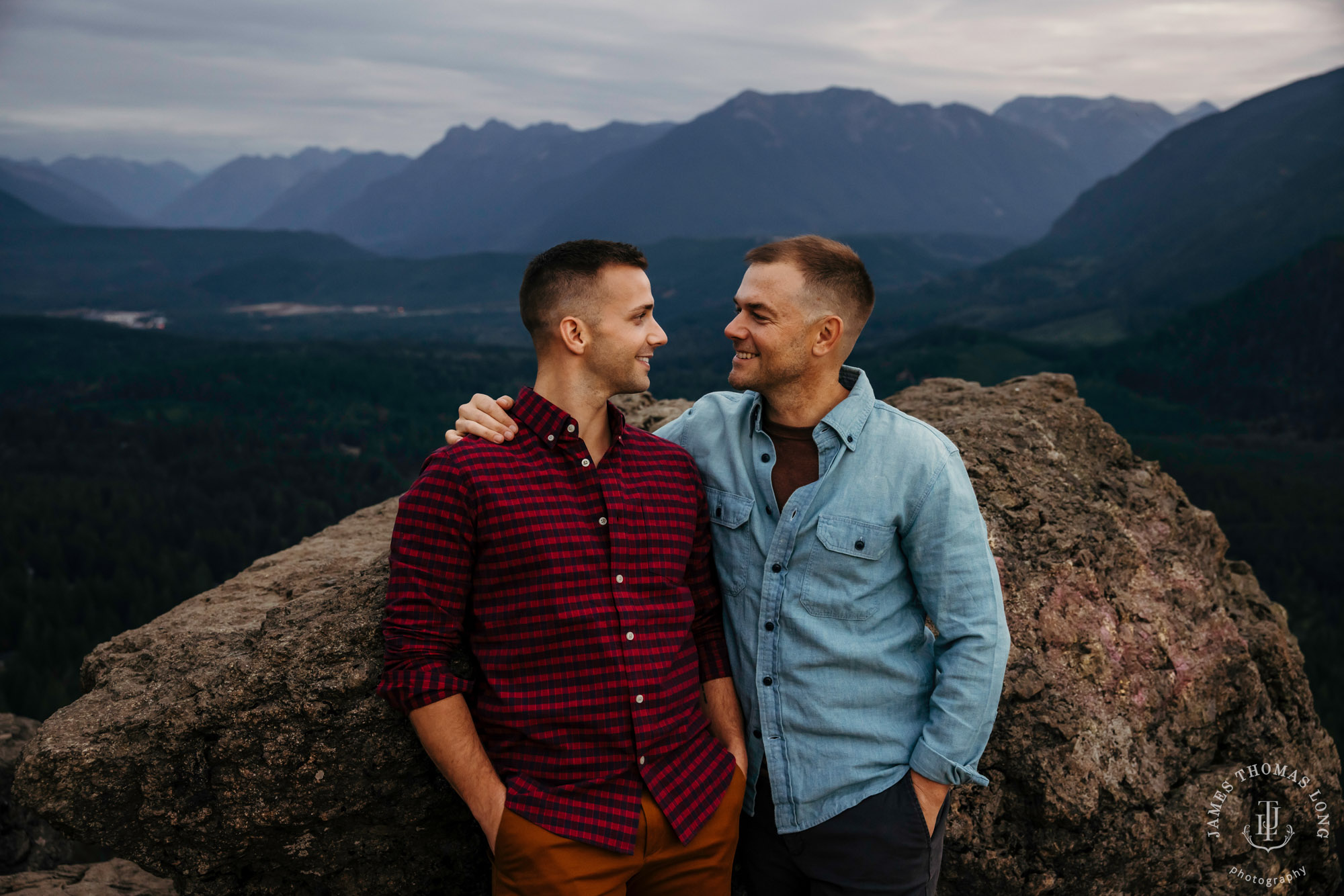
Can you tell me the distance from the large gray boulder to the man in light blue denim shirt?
1.36 m

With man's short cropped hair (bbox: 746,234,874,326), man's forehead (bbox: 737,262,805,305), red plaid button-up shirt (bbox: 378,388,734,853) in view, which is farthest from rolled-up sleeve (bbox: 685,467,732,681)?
man's short cropped hair (bbox: 746,234,874,326)

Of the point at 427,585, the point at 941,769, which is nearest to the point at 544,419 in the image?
the point at 427,585

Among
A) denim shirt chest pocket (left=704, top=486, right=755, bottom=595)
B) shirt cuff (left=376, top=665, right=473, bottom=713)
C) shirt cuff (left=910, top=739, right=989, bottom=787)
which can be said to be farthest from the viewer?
denim shirt chest pocket (left=704, top=486, right=755, bottom=595)

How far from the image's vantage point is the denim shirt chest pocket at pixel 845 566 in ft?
12.8

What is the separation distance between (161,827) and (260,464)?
105 m

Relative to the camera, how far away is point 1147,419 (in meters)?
121

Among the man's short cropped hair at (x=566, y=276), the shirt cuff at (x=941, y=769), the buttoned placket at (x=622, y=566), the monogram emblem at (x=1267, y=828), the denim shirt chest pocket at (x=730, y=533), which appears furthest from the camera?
the monogram emblem at (x=1267, y=828)

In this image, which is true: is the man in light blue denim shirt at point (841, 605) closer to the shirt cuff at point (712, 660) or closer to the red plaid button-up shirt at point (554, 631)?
the shirt cuff at point (712, 660)

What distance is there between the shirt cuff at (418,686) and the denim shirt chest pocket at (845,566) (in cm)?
154

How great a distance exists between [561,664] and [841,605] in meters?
1.24

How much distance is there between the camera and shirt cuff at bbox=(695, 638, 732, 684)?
13.4 ft

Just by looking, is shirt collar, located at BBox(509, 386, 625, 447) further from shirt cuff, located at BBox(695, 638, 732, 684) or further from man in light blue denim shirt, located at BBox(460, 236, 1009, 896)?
shirt cuff, located at BBox(695, 638, 732, 684)

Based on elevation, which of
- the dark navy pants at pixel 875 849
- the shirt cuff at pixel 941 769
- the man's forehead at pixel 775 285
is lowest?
the dark navy pants at pixel 875 849

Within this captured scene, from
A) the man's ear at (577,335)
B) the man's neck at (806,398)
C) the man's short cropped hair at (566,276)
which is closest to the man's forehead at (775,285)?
the man's neck at (806,398)
